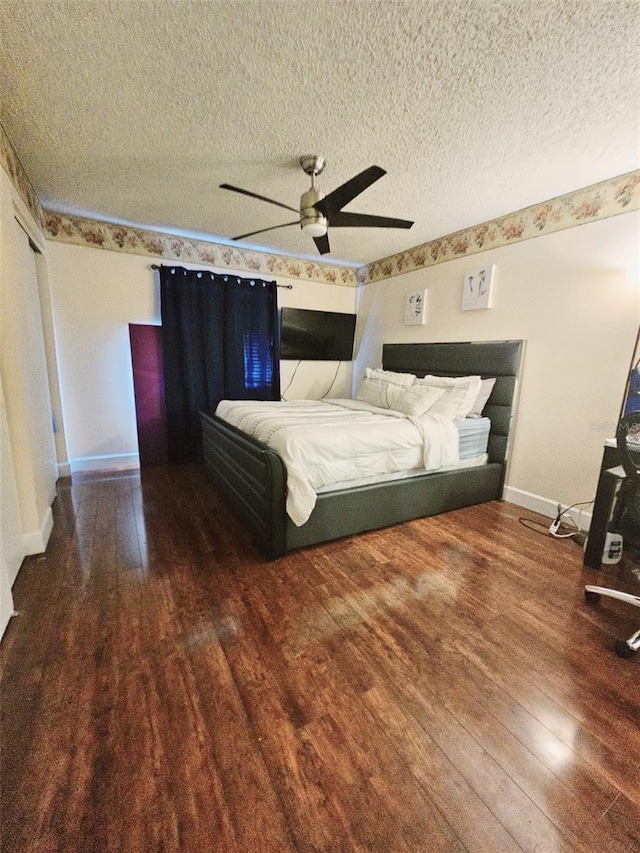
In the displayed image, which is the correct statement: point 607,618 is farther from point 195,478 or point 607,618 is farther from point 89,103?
point 89,103

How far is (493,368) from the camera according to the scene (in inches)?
124

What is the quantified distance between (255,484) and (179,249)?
10.1ft

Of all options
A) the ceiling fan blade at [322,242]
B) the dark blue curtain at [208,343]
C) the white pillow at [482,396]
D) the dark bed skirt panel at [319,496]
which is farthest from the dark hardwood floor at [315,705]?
the ceiling fan blade at [322,242]

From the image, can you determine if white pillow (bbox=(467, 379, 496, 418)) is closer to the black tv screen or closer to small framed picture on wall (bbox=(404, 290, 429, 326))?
small framed picture on wall (bbox=(404, 290, 429, 326))

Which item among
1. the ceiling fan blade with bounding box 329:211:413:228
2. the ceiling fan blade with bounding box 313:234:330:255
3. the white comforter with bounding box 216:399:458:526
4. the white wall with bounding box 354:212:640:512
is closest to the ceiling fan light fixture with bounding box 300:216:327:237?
the ceiling fan blade with bounding box 329:211:413:228

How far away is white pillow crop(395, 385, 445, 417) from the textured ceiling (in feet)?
5.08

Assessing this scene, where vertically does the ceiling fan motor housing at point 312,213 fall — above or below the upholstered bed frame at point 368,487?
above

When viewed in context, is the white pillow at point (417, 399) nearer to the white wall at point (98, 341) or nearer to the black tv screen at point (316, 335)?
the black tv screen at point (316, 335)

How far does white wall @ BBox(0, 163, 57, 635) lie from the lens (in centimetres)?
187

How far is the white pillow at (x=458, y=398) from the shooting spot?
2988mm

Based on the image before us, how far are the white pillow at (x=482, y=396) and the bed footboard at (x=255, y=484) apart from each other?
6.53 feet

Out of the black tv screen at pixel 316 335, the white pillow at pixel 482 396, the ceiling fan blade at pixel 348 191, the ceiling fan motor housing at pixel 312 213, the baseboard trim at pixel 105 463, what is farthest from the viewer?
the black tv screen at pixel 316 335

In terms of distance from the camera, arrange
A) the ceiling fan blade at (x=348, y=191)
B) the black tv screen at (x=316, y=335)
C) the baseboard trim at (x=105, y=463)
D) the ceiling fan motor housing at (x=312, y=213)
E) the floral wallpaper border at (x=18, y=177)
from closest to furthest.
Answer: the ceiling fan blade at (x=348, y=191)
the floral wallpaper border at (x=18, y=177)
the ceiling fan motor housing at (x=312, y=213)
the baseboard trim at (x=105, y=463)
the black tv screen at (x=316, y=335)

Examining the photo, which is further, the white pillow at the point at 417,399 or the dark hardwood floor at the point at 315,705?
the white pillow at the point at 417,399
